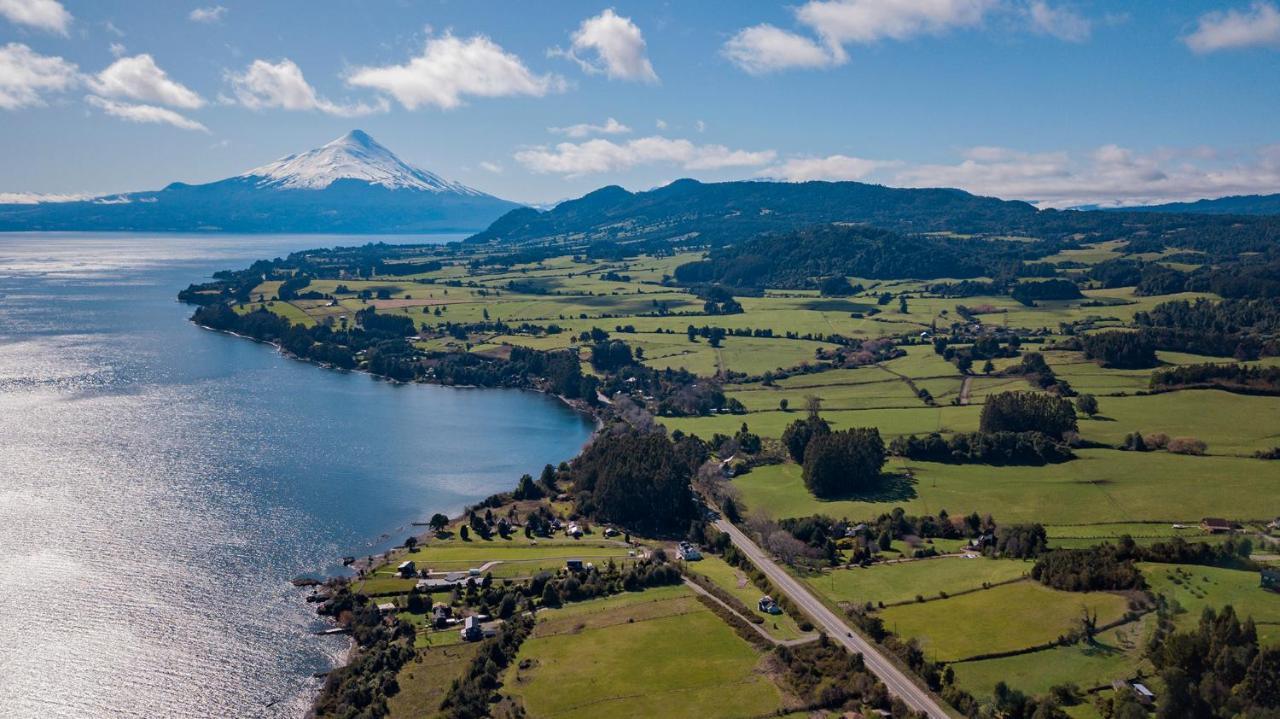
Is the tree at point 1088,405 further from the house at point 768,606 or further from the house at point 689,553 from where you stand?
the house at point 768,606

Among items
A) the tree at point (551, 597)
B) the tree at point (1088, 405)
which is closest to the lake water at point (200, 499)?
the tree at point (551, 597)

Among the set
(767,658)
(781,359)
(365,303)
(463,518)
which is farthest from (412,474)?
(365,303)

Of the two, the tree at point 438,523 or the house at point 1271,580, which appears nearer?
the house at point 1271,580

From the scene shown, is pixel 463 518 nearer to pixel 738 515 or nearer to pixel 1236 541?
pixel 738 515

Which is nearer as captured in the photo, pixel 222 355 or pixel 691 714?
pixel 691 714

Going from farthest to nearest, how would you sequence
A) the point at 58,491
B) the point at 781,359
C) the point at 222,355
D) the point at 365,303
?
the point at 365,303 → the point at 222,355 → the point at 781,359 → the point at 58,491

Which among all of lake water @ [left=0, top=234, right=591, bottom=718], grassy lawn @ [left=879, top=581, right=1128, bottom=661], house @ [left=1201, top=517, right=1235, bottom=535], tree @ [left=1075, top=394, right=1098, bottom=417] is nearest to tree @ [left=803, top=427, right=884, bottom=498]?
grassy lawn @ [left=879, top=581, right=1128, bottom=661]
